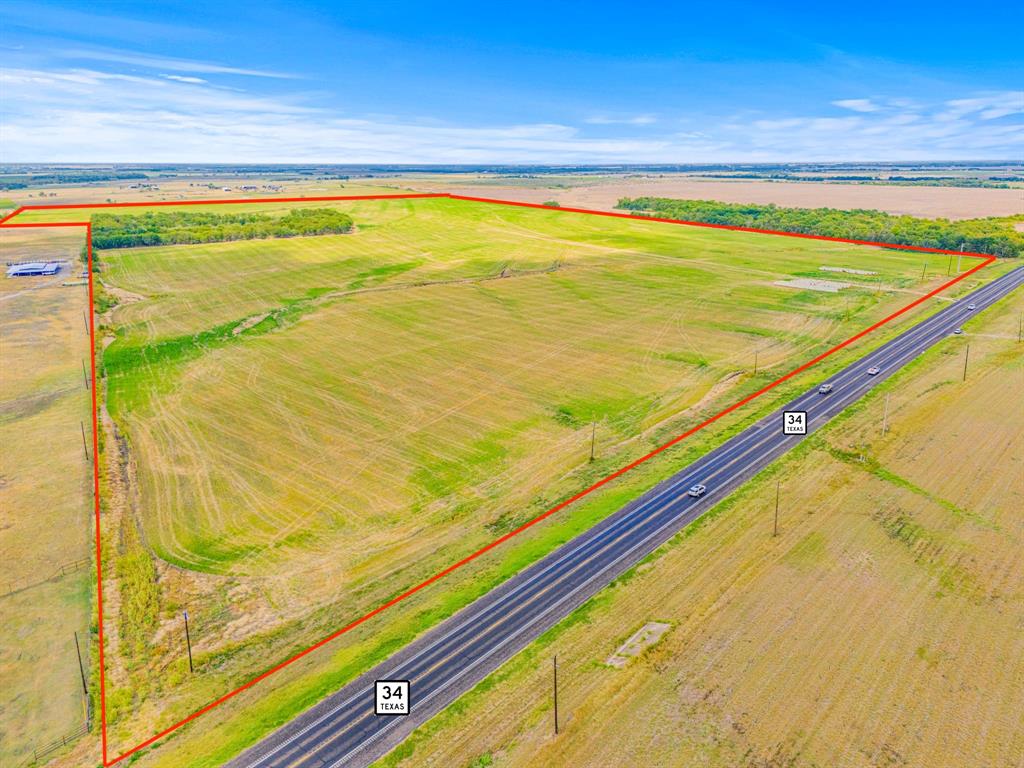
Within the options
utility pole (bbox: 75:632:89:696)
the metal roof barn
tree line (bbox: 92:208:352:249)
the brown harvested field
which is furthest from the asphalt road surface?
tree line (bbox: 92:208:352:249)

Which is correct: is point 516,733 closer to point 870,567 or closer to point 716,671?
point 716,671

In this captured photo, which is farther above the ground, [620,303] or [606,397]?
[620,303]

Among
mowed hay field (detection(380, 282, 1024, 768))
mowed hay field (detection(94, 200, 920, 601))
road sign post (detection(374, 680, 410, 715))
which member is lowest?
road sign post (detection(374, 680, 410, 715))

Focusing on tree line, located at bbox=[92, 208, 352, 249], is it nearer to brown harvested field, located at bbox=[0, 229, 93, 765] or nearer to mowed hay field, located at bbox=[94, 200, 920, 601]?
mowed hay field, located at bbox=[94, 200, 920, 601]

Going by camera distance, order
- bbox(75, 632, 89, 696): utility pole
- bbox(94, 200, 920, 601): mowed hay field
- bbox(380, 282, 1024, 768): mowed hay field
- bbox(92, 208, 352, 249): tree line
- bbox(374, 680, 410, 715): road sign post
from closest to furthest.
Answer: bbox(380, 282, 1024, 768): mowed hay field < bbox(374, 680, 410, 715): road sign post < bbox(75, 632, 89, 696): utility pole < bbox(94, 200, 920, 601): mowed hay field < bbox(92, 208, 352, 249): tree line

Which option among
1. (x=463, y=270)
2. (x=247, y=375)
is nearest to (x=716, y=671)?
(x=247, y=375)
